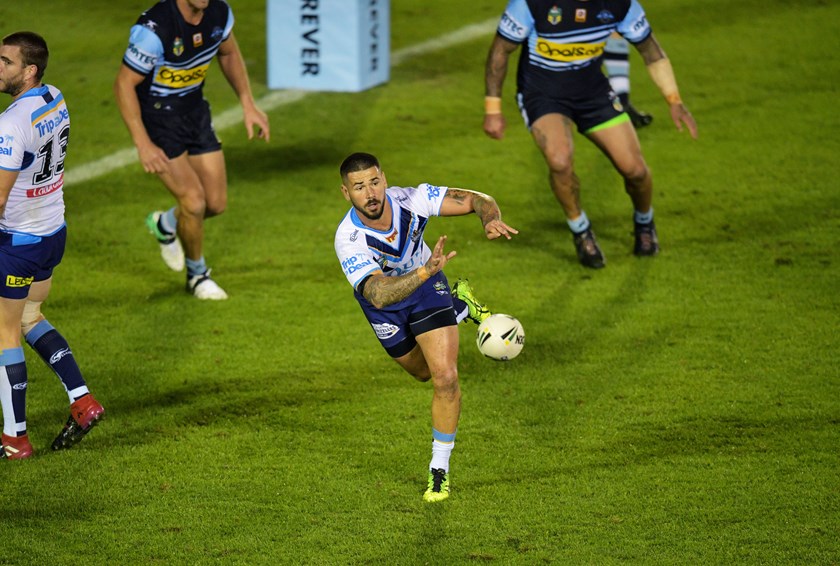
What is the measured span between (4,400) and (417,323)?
208 centimetres

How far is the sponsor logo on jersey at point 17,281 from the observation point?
19.0 ft

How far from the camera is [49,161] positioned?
5.79m

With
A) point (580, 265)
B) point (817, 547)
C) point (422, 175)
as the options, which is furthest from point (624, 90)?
point (817, 547)

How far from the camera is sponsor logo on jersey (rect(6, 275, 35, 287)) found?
19.0 ft

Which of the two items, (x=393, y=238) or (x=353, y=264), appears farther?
(x=393, y=238)

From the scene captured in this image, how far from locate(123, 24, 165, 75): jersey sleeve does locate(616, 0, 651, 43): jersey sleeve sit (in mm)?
3088

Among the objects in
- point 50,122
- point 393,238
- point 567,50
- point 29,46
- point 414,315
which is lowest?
point 567,50

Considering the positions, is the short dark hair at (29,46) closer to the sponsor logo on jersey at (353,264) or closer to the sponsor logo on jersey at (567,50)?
the sponsor logo on jersey at (353,264)

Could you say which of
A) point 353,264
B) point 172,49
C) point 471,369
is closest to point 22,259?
point 353,264

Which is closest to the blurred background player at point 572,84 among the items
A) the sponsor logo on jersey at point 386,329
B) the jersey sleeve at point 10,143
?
the sponsor logo on jersey at point 386,329

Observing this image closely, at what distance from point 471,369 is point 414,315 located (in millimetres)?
1553

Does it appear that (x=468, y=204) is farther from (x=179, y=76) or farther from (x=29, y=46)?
(x=179, y=76)

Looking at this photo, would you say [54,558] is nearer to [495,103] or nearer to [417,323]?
[417,323]

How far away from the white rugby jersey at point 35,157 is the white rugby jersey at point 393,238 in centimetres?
143
